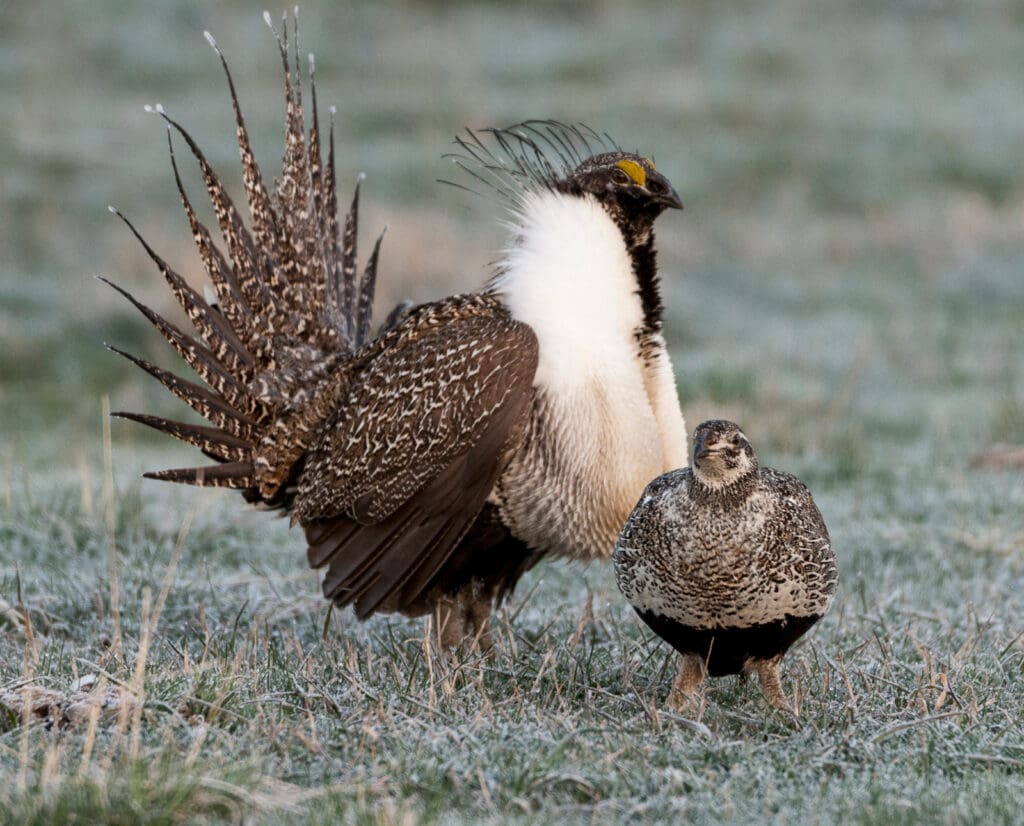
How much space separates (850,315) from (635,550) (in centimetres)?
664

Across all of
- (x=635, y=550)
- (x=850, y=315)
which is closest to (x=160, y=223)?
(x=850, y=315)

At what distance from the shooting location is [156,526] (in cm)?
549

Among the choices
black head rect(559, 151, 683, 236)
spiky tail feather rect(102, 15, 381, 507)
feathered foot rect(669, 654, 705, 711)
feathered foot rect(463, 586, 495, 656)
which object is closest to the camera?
feathered foot rect(669, 654, 705, 711)

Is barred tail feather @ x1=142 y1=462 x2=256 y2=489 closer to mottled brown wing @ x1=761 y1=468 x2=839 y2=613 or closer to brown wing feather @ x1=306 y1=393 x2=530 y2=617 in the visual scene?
brown wing feather @ x1=306 y1=393 x2=530 y2=617

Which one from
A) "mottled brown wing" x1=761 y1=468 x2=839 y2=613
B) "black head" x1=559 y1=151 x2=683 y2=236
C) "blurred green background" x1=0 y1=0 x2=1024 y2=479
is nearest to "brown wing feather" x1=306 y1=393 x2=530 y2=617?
"black head" x1=559 y1=151 x2=683 y2=236

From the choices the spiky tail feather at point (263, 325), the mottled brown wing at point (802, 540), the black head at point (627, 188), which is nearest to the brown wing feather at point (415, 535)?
the spiky tail feather at point (263, 325)

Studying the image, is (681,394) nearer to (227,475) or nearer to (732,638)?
(227,475)

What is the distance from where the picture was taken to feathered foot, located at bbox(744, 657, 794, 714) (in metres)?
3.46

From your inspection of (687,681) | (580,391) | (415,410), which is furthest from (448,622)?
(687,681)

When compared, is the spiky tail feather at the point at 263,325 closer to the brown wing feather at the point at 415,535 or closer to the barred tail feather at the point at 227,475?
the barred tail feather at the point at 227,475

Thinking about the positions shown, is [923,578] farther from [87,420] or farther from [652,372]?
[87,420]

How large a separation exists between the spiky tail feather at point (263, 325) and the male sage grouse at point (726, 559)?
135cm

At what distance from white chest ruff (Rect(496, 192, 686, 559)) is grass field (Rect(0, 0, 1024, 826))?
0.35m

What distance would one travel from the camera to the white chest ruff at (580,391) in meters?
3.84
